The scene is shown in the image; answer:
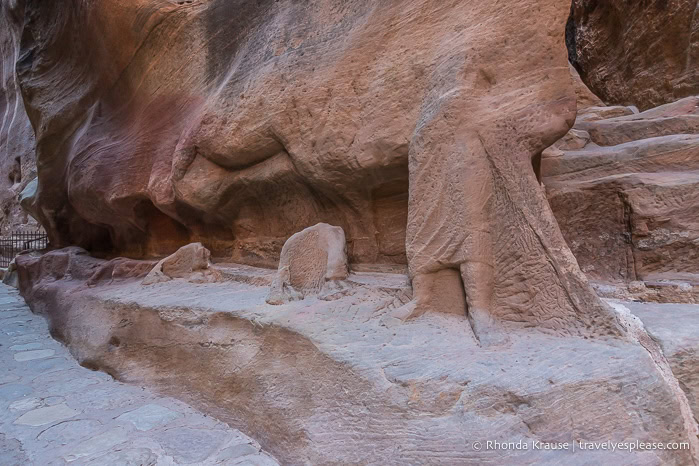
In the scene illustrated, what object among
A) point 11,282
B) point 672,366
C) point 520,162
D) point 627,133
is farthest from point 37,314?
point 627,133

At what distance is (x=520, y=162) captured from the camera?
2.52 meters

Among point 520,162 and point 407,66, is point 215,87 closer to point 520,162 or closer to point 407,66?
point 407,66

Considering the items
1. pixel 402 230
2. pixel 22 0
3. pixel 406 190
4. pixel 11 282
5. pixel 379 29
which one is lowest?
pixel 11 282

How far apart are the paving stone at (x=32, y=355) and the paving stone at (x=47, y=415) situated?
1666 millimetres

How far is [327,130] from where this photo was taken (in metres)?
3.82

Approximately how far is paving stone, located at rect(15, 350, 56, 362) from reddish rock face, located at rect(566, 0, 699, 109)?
35.2 ft

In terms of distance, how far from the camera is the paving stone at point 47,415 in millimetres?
2828

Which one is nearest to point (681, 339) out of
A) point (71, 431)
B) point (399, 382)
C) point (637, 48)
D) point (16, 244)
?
point (399, 382)

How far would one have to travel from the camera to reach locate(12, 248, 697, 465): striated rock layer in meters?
1.67

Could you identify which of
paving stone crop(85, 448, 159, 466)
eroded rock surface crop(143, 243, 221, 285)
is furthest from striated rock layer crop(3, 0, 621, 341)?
paving stone crop(85, 448, 159, 466)

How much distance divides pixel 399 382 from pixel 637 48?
383 inches

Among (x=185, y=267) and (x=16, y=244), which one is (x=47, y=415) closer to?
(x=185, y=267)

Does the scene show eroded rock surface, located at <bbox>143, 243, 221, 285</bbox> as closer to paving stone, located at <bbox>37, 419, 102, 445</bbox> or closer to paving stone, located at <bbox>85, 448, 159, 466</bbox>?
paving stone, located at <bbox>37, 419, 102, 445</bbox>

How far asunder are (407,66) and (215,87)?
2965 mm
